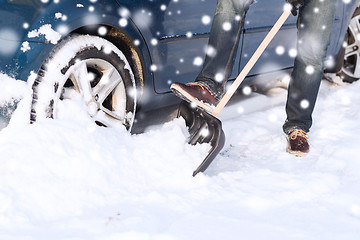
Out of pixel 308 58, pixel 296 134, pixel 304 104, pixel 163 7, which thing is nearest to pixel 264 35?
pixel 308 58

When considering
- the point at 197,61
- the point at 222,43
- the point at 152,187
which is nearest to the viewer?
the point at 152,187

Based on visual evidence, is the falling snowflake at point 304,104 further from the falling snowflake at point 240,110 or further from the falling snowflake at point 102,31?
the falling snowflake at point 102,31

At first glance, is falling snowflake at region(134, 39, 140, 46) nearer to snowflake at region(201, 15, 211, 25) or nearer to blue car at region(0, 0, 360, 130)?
blue car at region(0, 0, 360, 130)

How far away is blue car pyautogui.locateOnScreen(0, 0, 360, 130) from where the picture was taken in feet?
6.40

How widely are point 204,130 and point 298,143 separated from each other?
0.67 m

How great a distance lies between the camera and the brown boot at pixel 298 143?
266 centimetres

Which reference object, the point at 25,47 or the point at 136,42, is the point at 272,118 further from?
the point at 25,47

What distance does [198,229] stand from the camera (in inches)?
67.6

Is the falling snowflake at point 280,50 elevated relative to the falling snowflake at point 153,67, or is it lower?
elevated

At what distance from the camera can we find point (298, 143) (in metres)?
2.69

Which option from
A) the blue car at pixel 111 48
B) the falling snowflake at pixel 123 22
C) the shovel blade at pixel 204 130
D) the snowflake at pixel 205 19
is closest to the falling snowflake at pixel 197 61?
the blue car at pixel 111 48

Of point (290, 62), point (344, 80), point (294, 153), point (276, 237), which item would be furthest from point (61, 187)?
point (344, 80)

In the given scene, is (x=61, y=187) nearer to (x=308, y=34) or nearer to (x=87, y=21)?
(x=87, y=21)

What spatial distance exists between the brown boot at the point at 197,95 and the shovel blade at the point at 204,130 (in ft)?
0.22
